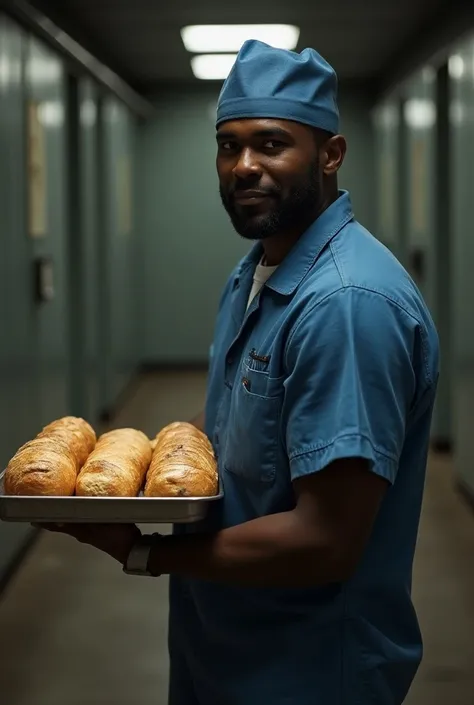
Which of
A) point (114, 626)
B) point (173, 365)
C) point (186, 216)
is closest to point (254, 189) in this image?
point (114, 626)

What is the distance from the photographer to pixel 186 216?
9.77 meters

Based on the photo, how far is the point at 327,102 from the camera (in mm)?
1490

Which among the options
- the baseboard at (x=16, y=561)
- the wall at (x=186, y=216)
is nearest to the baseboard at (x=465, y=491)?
the baseboard at (x=16, y=561)

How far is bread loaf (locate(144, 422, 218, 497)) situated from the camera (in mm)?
1424

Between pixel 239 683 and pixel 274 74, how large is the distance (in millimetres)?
961

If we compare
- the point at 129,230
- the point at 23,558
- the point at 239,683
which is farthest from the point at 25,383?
the point at 129,230

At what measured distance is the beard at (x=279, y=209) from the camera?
1.46 m

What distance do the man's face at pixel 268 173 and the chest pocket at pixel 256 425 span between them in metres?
0.23

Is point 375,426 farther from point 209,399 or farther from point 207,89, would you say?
point 207,89

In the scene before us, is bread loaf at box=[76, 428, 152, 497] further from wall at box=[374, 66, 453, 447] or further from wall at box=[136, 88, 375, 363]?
wall at box=[136, 88, 375, 363]

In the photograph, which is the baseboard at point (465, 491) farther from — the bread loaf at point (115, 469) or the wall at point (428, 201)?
the bread loaf at point (115, 469)

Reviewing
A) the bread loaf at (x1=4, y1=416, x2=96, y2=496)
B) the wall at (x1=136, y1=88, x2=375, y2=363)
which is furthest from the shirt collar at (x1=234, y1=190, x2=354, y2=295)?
the wall at (x1=136, y1=88, x2=375, y2=363)

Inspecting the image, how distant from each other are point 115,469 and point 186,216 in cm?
845

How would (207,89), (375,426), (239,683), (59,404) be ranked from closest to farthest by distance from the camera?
(375,426)
(239,683)
(59,404)
(207,89)
